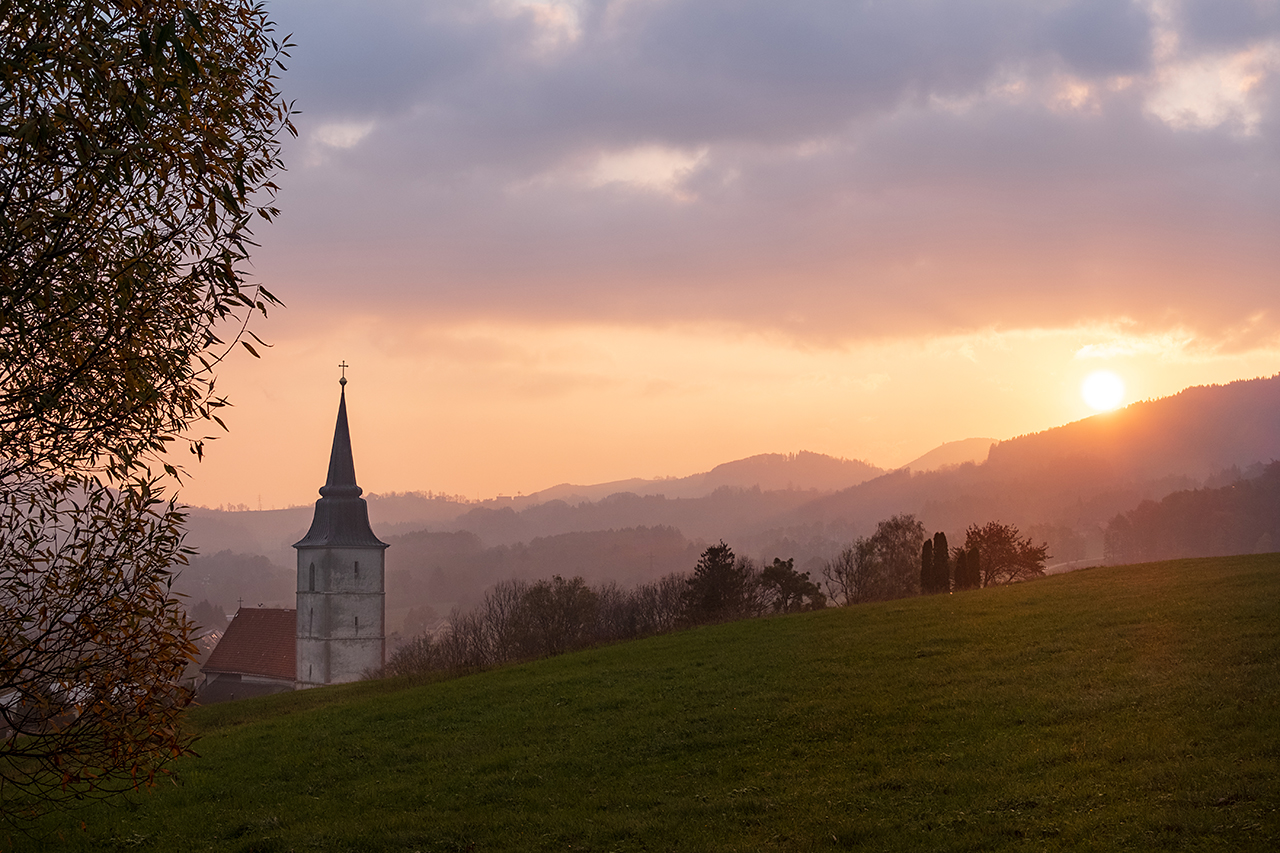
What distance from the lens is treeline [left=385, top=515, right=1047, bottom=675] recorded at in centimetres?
4656

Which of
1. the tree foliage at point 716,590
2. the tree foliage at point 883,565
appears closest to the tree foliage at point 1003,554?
the tree foliage at point 883,565

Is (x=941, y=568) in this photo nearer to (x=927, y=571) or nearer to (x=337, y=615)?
(x=927, y=571)

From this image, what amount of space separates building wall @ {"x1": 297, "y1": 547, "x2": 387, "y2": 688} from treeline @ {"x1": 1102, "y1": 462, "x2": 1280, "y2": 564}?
10074 centimetres

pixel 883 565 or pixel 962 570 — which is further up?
pixel 962 570

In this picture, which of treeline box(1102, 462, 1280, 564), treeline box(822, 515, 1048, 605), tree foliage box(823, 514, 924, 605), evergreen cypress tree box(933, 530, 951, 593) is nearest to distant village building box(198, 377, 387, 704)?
tree foliage box(823, 514, 924, 605)

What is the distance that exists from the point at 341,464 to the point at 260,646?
60.3 ft

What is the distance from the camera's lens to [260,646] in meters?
80.2

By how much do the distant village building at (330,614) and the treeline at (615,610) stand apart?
1012 centimetres

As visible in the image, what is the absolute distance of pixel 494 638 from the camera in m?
61.6

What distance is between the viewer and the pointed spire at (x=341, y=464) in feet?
253

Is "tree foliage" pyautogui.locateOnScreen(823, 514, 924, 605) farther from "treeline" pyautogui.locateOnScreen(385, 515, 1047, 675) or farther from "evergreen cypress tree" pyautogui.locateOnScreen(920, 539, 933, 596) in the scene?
"evergreen cypress tree" pyautogui.locateOnScreen(920, 539, 933, 596)

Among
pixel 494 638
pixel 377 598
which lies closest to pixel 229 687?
pixel 377 598

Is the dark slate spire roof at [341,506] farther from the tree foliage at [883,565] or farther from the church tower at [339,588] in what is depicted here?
the tree foliage at [883,565]

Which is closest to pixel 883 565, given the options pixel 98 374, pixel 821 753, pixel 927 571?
pixel 927 571
